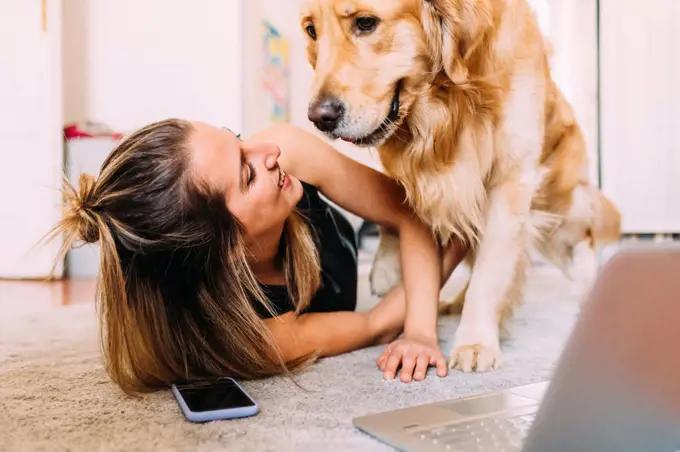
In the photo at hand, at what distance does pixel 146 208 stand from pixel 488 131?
2.04 feet

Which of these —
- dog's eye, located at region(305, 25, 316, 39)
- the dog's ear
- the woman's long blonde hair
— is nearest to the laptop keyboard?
the woman's long blonde hair

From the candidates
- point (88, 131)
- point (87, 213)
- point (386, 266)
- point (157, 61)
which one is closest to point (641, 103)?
point (386, 266)

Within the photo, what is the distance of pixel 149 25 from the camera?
319 cm

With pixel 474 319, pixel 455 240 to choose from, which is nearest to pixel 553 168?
pixel 455 240

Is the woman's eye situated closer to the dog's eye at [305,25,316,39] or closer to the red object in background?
the dog's eye at [305,25,316,39]

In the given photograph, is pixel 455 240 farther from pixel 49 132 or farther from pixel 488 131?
pixel 49 132

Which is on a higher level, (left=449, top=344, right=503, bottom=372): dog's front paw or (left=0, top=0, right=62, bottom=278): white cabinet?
(left=0, top=0, right=62, bottom=278): white cabinet

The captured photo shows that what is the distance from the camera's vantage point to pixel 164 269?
3.12ft

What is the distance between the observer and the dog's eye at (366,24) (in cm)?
110

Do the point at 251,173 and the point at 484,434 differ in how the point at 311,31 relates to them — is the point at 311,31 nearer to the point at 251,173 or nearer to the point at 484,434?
the point at 251,173

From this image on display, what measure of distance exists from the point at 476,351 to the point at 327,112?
47 centimetres

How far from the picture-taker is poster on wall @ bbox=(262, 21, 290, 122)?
3473mm

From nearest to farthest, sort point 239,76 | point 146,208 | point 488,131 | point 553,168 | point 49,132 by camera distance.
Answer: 1. point 146,208
2. point 488,131
3. point 553,168
4. point 49,132
5. point 239,76

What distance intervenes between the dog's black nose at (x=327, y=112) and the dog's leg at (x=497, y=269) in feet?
1.14
